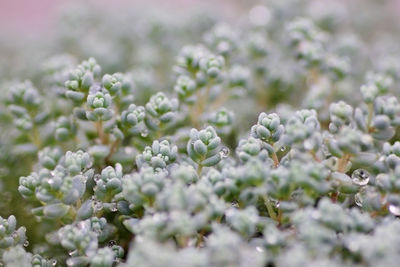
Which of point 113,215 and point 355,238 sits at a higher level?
point 113,215

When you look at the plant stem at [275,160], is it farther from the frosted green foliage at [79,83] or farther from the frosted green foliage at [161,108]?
the frosted green foliage at [79,83]

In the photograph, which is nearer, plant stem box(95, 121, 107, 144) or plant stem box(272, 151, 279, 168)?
plant stem box(272, 151, 279, 168)

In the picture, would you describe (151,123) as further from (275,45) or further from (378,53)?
(378,53)

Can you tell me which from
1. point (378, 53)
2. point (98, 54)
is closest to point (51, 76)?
point (98, 54)

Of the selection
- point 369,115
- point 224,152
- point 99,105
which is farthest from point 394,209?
point 99,105

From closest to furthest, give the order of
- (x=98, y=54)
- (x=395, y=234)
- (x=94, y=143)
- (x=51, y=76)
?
(x=395, y=234), (x=94, y=143), (x=51, y=76), (x=98, y=54)

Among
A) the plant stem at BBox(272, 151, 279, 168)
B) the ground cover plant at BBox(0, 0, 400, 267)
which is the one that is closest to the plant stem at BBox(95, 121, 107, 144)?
the ground cover plant at BBox(0, 0, 400, 267)

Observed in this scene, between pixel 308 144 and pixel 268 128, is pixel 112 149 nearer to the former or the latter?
pixel 268 128

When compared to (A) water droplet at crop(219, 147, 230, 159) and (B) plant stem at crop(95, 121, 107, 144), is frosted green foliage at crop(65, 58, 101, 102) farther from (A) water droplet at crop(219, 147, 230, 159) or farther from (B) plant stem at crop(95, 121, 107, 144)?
(A) water droplet at crop(219, 147, 230, 159)

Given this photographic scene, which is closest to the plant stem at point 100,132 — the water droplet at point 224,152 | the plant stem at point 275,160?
the water droplet at point 224,152
